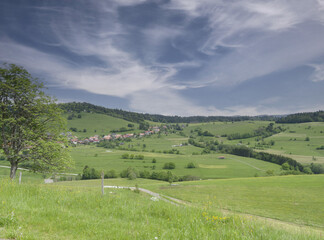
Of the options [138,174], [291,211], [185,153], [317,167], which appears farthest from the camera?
[185,153]

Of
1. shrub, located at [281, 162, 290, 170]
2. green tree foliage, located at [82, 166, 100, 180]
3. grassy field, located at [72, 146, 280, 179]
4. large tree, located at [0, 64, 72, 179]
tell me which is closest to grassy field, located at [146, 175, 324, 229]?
large tree, located at [0, 64, 72, 179]

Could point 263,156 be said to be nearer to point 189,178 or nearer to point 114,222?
point 189,178

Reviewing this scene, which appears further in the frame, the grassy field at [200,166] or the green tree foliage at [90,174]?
the grassy field at [200,166]

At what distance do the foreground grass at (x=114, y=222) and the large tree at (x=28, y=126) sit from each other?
46.7ft

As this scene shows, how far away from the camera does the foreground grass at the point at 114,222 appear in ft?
17.9

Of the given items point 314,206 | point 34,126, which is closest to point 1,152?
point 34,126

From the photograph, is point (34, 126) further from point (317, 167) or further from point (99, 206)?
point (317, 167)

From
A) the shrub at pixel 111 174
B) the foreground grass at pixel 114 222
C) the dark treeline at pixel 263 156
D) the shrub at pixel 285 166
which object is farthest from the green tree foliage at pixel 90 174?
the dark treeline at pixel 263 156

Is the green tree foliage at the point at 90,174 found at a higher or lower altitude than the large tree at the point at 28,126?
lower

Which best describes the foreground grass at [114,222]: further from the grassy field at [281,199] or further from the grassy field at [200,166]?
the grassy field at [200,166]

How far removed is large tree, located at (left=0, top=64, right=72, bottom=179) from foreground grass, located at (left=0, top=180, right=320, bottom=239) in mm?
14247

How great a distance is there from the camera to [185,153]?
186 meters

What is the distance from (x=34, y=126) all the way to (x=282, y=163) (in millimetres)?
162556

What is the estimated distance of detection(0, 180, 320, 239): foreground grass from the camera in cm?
547
